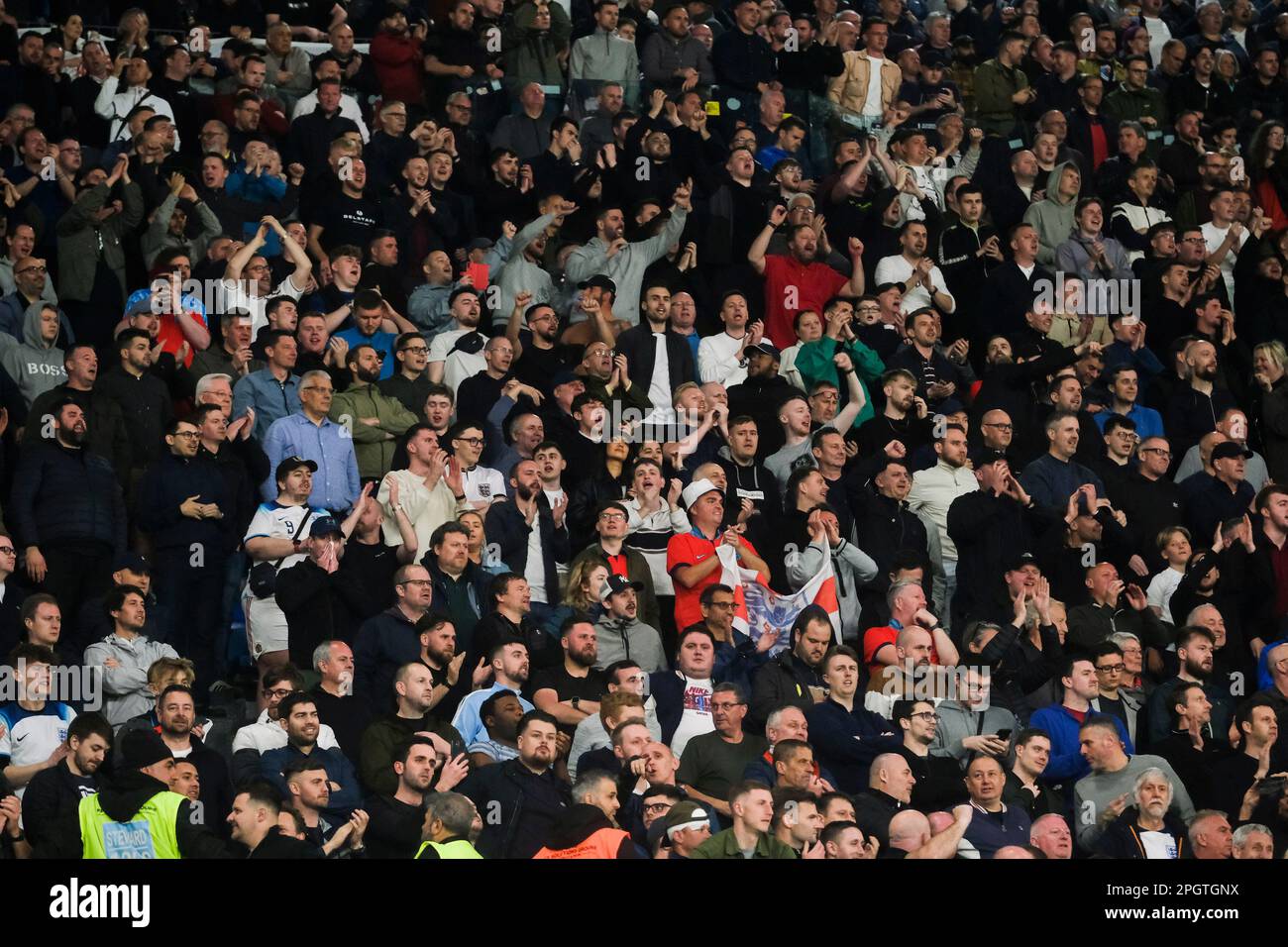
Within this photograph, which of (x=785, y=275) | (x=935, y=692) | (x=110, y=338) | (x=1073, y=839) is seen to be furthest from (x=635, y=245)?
(x=1073, y=839)

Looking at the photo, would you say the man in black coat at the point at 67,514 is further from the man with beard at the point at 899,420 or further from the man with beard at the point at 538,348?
the man with beard at the point at 899,420

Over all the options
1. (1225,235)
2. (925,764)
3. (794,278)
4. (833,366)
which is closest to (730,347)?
(833,366)

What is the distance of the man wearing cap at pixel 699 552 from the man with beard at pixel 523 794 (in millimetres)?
1879

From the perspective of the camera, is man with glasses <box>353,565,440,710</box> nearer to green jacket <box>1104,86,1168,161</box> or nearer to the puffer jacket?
the puffer jacket

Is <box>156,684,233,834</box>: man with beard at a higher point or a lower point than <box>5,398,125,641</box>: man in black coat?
lower

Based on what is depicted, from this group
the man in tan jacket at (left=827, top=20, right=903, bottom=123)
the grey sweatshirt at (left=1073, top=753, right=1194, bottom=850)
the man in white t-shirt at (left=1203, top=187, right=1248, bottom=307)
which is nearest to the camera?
the grey sweatshirt at (left=1073, top=753, right=1194, bottom=850)

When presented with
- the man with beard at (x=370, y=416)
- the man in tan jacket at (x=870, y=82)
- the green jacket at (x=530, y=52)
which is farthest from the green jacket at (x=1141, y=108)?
the man with beard at (x=370, y=416)

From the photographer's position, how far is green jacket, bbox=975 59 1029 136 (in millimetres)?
17969

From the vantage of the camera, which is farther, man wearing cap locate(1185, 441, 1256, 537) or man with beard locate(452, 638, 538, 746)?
man wearing cap locate(1185, 441, 1256, 537)

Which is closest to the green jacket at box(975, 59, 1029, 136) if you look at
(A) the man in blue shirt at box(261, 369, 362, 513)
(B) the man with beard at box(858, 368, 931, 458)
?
(B) the man with beard at box(858, 368, 931, 458)

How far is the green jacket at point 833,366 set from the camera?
46.9 ft

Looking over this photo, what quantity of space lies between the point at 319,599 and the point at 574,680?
1413 millimetres

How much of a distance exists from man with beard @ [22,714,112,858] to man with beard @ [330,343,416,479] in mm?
3178

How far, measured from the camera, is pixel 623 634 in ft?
39.1
